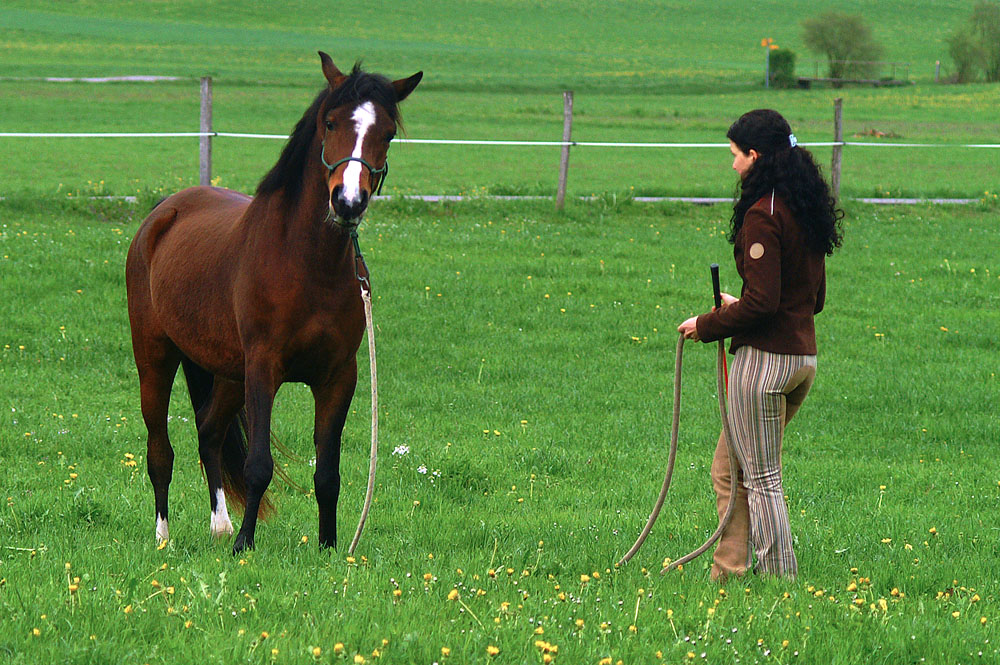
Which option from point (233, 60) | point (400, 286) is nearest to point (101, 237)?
point (400, 286)

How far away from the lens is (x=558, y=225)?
1812 centimetres

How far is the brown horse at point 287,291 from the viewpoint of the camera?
16.7ft

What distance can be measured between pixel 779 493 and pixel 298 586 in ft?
7.15

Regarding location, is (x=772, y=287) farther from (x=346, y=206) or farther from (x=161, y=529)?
(x=161, y=529)

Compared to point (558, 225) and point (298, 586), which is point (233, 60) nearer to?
point (558, 225)

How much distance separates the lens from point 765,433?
4.99m

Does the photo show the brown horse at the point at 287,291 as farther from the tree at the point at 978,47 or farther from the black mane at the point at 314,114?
the tree at the point at 978,47

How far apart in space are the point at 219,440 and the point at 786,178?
3.43 metres

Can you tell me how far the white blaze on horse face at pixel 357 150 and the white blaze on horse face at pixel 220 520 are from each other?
2.26 metres

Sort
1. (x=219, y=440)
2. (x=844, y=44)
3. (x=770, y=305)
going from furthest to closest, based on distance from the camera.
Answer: (x=844, y=44) → (x=219, y=440) → (x=770, y=305)

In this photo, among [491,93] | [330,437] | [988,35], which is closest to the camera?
[330,437]

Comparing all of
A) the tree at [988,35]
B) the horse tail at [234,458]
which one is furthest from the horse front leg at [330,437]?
the tree at [988,35]

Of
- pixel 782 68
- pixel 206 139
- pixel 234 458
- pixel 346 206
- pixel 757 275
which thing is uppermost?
pixel 782 68

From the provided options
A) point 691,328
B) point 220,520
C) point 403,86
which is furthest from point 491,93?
point 691,328
